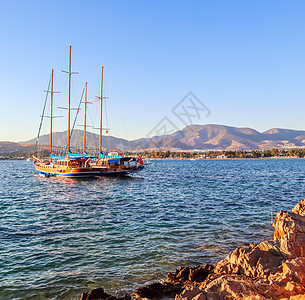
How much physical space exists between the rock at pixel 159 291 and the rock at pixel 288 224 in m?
4.96

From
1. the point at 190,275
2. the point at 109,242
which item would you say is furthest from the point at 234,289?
the point at 109,242

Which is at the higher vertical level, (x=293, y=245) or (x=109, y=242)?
(x=293, y=245)

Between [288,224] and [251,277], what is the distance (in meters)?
3.72

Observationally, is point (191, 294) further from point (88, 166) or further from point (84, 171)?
point (88, 166)

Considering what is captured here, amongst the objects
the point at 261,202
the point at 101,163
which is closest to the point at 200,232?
the point at 261,202

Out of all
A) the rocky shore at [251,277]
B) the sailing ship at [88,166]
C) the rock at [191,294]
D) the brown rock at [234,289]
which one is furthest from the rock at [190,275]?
the sailing ship at [88,166]

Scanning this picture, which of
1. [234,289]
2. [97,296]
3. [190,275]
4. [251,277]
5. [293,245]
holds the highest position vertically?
[293,245]

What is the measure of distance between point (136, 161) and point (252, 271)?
2211 inches

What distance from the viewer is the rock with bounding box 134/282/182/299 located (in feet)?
26.9

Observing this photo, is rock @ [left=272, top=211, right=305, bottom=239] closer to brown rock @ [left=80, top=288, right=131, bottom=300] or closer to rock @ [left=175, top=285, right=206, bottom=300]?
rock @ [left=175, top=285, right=206, bottom=300]

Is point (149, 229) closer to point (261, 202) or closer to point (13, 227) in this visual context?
point (13, 227)

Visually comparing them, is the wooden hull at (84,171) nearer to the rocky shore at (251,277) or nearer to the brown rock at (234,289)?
the rocky shore at (251,277)

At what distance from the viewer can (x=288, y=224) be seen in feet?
36.0

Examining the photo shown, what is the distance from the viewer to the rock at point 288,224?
35.3ft
